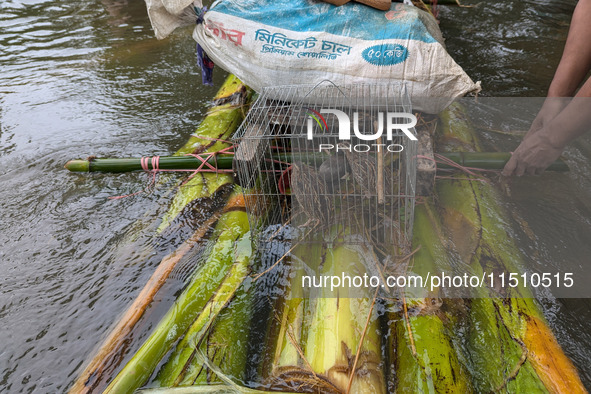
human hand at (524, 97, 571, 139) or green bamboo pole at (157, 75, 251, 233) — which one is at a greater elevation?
human hand at (524, 97, 571, 139)

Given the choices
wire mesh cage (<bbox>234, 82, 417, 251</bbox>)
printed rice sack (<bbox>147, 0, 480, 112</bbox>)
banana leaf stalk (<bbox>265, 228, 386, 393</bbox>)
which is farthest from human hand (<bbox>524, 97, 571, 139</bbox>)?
banana leaf stalk (<bbox>265, 228, 386, 393</bbox>)

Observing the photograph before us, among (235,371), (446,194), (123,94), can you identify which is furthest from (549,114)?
(123,94)

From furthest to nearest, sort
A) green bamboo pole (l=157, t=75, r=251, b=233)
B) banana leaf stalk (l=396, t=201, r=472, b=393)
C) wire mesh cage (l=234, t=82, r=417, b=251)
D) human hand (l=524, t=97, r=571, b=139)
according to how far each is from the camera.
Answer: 1. green bamboo pole (l=157, t=75, r=251, b=233)
2. human hand (l=524, t=97, r=571, b=139)
3. wire mesh cage (l=234, t=82, r=417, b=251)
4. banana leaf stalk (l=396, t=201, r=472, b=393)

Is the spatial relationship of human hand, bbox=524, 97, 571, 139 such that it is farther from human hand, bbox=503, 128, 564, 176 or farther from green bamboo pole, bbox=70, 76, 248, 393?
green bamboo pole, bbox=70, 76, 248, 393

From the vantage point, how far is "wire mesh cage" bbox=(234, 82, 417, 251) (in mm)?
2057

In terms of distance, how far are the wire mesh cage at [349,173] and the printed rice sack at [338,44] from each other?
5.0 inches

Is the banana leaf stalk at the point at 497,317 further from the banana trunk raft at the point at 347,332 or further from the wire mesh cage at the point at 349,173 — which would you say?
the wire mesh cage at the point at 349,173

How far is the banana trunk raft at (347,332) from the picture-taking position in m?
1.56

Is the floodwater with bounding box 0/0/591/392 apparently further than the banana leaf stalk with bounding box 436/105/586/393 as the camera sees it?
Yes

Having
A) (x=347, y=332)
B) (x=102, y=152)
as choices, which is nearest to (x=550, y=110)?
(x=347, y=332)

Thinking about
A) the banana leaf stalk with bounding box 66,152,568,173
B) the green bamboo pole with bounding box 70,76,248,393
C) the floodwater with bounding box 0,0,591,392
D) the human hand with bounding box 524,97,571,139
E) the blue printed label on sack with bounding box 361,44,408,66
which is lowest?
the floodwater with bounding box 0,0,591,392

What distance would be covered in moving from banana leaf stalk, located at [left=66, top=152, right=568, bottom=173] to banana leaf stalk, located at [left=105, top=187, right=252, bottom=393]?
0.45 meters

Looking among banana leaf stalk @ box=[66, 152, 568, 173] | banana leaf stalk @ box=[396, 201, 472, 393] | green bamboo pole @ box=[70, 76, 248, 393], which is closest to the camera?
banana leaf stalk @ box=[396, 201, 472, 393]
